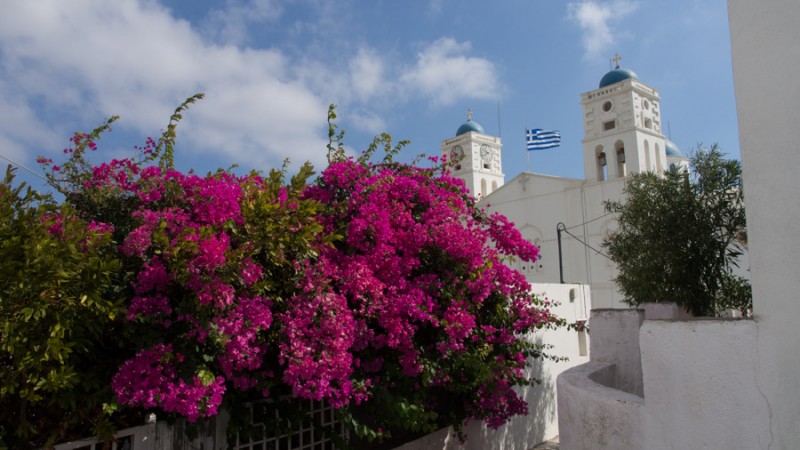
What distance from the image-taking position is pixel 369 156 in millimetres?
5633

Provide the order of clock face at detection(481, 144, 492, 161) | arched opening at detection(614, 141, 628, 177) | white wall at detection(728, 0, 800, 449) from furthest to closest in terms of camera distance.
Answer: clock face at detection(481, 144, 492, 161), arched opening at detection(614, 141, 628, 177), white wall at detection(728, 0, 800, 449)

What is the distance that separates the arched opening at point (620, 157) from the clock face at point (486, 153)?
10.3m

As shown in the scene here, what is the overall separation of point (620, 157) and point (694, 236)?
20817 millimetres

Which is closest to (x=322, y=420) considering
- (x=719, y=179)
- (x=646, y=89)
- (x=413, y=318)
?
(x=413, y=318)

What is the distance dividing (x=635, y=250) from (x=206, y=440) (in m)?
6.03

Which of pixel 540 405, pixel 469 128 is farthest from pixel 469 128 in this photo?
pixel 540 405

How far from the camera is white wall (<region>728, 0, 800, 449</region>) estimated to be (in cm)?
304

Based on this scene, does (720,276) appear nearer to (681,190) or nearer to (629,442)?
(681,190)

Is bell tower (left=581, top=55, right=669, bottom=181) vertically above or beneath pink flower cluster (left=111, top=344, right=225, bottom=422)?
above

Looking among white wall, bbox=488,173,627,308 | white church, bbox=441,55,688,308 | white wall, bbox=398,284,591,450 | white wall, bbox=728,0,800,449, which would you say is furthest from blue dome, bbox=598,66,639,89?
white wall, bbox=728,0,800,449

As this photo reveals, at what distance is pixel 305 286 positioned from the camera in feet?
12.4

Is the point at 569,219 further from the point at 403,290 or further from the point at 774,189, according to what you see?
the point at 774,189

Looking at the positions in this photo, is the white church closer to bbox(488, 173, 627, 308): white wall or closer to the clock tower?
bbox(488, 173, 627, 308): white wall

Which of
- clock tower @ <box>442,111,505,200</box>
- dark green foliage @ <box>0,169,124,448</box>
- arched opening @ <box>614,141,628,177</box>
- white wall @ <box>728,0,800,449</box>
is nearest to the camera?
dark green foliage @ <box>0,169,124,448</box>
